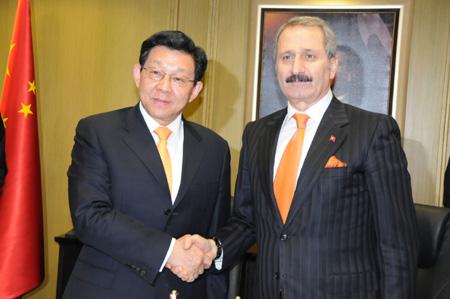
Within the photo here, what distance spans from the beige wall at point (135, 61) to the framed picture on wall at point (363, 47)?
116 mm

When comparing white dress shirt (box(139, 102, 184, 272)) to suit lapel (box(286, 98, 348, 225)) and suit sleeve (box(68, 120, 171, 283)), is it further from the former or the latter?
suit lapel (box(286, 98, 348, 225))

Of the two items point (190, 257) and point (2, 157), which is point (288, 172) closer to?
point (190, 257)

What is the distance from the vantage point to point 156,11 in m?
3.37

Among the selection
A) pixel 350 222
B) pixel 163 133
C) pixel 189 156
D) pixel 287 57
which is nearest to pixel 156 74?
pixel 163 133

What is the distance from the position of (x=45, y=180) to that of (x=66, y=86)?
27.8 inches

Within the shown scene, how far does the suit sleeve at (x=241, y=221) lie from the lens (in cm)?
190

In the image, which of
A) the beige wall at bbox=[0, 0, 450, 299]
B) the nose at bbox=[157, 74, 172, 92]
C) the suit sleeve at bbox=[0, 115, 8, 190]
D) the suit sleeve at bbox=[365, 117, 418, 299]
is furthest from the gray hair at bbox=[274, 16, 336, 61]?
the suit sleeve at bbox=[0, 115, 8, 190]

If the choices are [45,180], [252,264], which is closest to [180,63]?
[252,264]

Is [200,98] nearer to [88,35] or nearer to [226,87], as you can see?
[226,87]

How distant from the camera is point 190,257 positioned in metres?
1.71

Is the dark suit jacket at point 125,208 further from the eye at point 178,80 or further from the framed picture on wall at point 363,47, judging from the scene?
the framed picture on wall at point 363,47

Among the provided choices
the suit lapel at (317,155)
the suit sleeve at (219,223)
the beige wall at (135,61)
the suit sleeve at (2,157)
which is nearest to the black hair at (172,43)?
the suit sleeve at (219,223)

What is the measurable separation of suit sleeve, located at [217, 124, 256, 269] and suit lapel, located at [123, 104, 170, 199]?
1.09 feet

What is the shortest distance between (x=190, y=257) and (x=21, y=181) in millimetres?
1538
